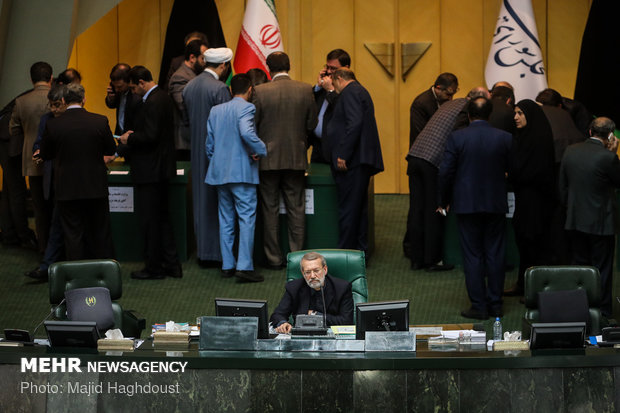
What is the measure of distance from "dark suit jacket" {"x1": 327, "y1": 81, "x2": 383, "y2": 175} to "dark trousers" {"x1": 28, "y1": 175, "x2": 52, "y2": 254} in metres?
2.64

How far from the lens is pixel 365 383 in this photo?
5.14 metres

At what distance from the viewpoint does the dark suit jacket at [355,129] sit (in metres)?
8.75

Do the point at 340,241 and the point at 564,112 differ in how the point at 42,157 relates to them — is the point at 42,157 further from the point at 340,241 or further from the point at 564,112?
the point at 564,112

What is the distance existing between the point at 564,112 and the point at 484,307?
87.2 inches

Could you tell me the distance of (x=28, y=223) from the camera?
10.4m

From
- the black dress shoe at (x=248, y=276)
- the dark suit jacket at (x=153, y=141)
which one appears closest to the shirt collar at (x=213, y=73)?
the dark suit jacket at (x=153, y=141)

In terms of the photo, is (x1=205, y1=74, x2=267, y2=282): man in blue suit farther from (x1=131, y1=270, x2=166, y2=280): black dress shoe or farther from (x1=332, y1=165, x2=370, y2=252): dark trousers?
(x1=332, y1=165, x2=370, y2=252): dark trousers

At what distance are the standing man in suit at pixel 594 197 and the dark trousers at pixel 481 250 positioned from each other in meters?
0.52

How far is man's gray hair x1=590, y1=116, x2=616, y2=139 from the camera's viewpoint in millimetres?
7602

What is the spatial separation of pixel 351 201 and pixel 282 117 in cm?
94

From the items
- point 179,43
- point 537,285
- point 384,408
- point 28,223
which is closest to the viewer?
point 384,408

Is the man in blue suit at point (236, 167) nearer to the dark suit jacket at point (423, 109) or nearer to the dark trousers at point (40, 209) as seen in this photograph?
the dark suit jacket at point (423, 109)

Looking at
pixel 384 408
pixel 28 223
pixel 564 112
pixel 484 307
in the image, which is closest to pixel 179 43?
pixel 28 223

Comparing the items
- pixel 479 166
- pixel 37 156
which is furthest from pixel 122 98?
pixel 479 166
